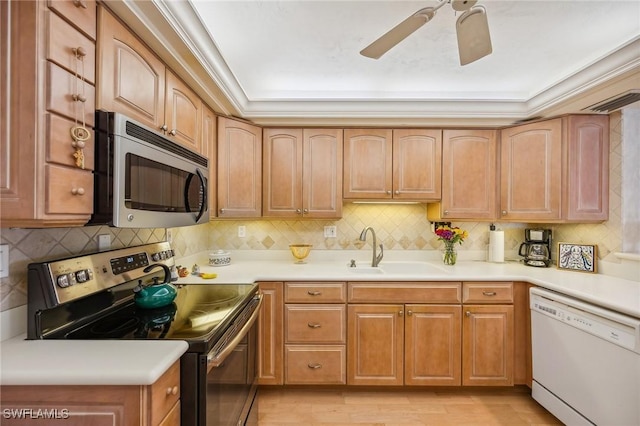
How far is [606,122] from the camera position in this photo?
7.38 feet

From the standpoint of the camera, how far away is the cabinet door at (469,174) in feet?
8.39

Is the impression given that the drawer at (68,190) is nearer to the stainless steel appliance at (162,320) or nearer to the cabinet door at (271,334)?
the stainless steel appliance at (162,320)

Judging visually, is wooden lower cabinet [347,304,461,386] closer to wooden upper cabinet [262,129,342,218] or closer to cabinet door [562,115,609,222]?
wooden upper cabinet [262,129,342,218]

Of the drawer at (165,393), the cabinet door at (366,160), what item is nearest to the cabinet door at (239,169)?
the cabinet door at (366,160)

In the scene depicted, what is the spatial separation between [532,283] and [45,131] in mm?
2817

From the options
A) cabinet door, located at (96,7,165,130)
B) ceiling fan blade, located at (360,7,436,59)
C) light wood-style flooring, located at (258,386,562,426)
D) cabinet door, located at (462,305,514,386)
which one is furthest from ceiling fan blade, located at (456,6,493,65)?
light wood-style flooring, located at (258,386,562,426)

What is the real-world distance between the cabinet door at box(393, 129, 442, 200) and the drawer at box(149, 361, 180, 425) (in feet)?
6.88

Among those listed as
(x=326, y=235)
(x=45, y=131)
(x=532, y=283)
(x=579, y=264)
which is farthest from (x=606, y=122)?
(x=45, y=131)

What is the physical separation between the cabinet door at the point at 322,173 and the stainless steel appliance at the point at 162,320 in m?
1.13

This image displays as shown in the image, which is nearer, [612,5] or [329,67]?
[612,5]

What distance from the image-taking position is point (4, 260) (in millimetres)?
1045

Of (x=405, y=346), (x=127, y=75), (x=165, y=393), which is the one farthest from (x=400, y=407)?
(x=127, y=75)

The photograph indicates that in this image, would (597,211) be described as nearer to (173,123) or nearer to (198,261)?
(173,123)

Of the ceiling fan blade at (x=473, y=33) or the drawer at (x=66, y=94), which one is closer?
the drawer at (x=66, y=94)
